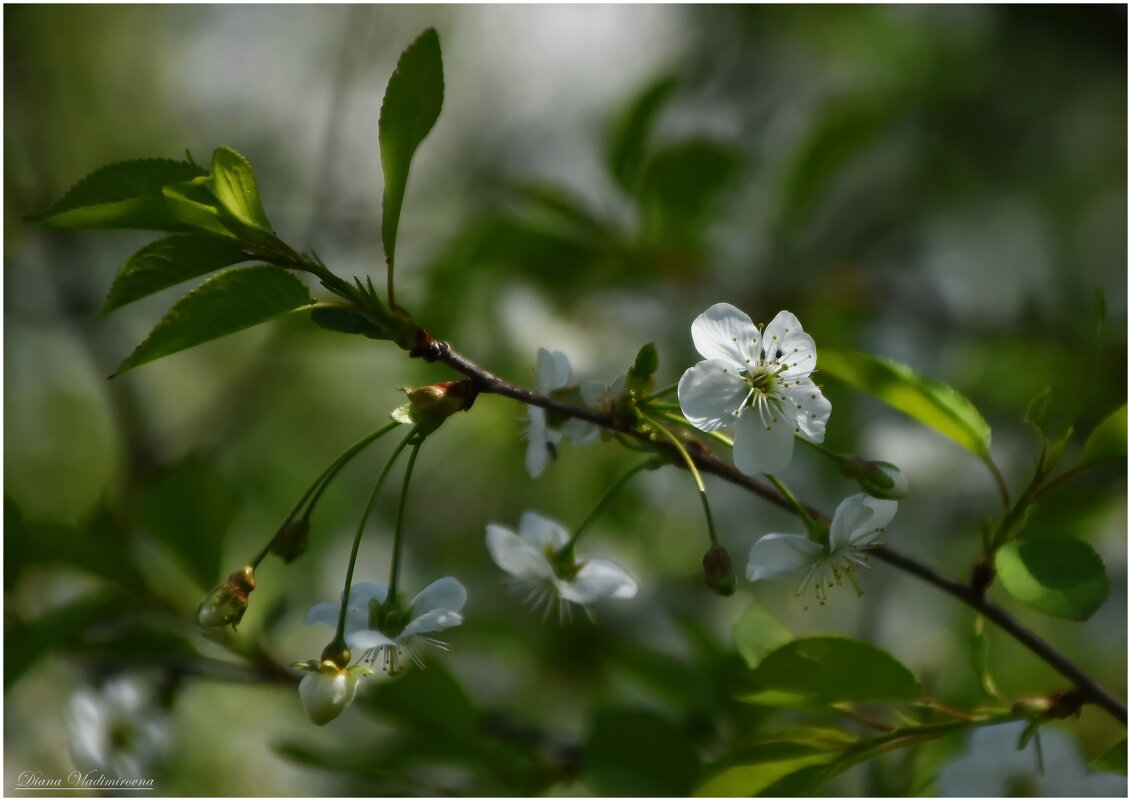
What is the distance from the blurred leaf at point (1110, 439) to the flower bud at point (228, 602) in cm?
92

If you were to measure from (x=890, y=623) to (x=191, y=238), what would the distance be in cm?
233

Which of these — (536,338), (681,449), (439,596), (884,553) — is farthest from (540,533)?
(536,338)

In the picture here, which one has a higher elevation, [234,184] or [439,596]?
[234,184]

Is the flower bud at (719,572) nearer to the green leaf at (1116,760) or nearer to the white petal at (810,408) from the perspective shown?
the white petal at (810,408)

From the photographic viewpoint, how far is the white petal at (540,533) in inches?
45.5

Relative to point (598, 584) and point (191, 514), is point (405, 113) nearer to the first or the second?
point (598, 584)

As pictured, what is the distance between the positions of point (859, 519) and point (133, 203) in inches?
31.0

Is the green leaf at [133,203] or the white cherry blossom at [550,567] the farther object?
the white cherry blossom at [550,567]

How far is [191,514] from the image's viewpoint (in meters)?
1.54

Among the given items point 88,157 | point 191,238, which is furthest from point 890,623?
point 88,157

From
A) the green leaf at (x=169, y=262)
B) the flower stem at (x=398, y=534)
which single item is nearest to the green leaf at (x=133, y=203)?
the green leaf at (x=169, y=262)

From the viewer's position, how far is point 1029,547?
3.34 feet

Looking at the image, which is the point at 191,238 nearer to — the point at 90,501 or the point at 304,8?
the point at 90,501

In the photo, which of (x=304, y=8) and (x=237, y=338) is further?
(x=304, y=8)
